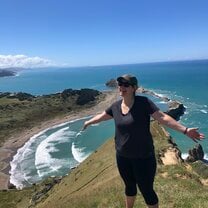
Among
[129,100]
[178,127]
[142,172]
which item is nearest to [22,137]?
[129,100]

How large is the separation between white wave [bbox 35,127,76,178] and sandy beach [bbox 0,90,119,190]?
7088mm

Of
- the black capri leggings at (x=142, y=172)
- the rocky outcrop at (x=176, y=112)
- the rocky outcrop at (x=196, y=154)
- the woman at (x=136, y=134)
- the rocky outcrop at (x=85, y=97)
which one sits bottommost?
the rocky outcrop at (x=85, y=97)

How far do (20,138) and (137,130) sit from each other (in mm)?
119399

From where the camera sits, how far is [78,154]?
321ft

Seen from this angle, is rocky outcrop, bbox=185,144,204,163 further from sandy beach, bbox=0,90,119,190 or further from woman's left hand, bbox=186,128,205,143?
woman's left hand, bbox=186,128,205,143

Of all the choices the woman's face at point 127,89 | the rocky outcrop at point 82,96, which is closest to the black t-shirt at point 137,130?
the woman's face at point 127,89

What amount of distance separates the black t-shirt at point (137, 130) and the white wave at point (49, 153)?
75623mm

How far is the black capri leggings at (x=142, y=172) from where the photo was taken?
A: 982 cm

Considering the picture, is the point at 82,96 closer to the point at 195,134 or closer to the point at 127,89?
the point at 127,89

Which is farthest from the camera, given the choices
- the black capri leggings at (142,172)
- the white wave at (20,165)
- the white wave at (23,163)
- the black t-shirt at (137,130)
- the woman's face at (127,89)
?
the white wave at (23,163)

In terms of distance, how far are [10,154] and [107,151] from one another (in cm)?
6525

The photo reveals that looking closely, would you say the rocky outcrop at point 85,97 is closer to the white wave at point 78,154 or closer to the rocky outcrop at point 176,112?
the rocky outcrop at point 176,112

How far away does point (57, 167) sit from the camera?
8794cm

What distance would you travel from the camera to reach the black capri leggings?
9.82m
